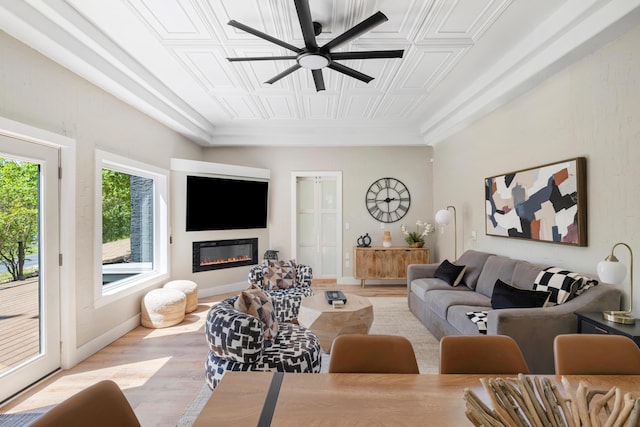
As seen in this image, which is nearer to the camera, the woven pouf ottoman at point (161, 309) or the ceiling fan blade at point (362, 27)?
the ceiling fan blade at point (362, 27)

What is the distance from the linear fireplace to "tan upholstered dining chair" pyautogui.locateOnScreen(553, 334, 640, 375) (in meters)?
5.01

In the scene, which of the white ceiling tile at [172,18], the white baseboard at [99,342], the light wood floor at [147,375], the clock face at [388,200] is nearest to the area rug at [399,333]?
the light wood floor at [147,375]

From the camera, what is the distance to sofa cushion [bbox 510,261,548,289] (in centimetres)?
310

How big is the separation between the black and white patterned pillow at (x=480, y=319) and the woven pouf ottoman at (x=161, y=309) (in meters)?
3.35

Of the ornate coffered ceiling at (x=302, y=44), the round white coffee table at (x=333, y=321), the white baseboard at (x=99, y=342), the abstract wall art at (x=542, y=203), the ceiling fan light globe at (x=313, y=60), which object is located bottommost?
the white baseboard at (x=99, y=342)

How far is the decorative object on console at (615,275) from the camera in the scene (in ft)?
6.97

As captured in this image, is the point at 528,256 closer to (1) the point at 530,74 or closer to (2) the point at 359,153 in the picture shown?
(1) the point at 530,74

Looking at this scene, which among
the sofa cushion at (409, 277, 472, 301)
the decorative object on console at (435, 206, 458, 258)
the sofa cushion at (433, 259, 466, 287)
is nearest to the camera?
the sofa cushion at (409, 277, 472, 301)

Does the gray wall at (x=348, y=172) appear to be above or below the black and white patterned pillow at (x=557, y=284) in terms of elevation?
above

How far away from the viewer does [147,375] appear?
2832 mm

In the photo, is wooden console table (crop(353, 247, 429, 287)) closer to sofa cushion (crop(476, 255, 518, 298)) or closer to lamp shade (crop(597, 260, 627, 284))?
sofa cushion (crop(476, 255, 518, 298))

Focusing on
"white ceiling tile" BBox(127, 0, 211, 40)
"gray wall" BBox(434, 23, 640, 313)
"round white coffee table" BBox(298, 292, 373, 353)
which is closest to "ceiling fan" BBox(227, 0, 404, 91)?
"white ceiling tile" BBox(127, 0, 211, 40)

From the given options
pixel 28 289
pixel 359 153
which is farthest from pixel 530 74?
pixel 28 289

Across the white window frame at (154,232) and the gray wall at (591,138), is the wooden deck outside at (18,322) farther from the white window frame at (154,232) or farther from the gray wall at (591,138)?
the gray wall at (591,138)
